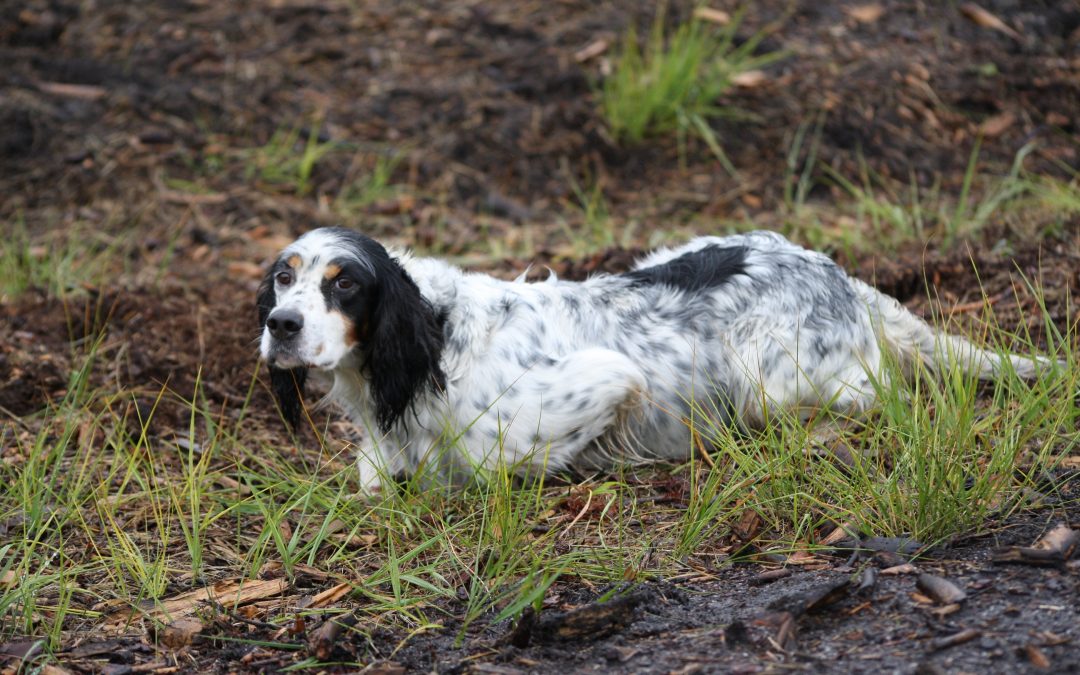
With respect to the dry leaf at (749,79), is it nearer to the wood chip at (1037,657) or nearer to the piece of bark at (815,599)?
the piece of bark at (815,599)

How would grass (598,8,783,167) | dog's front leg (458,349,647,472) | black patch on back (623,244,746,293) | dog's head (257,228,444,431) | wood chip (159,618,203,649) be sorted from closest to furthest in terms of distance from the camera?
wood chip (159,618,203,649), dog's head (257,228,444,431), dog's front leg (458,349,647,472), black patch on back (623,244,746,293), grass (598,8,783,167)

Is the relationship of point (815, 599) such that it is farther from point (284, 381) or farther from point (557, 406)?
point (284, 381)

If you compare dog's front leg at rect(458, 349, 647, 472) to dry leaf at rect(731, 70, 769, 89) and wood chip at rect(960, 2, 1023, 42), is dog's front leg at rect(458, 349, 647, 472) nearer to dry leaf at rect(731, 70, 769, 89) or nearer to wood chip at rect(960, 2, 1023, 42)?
dry leaf at rect(731, 70, 769, 89)

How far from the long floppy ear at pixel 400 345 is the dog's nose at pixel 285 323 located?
313 millimetres

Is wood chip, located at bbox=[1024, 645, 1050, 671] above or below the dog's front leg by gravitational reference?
above

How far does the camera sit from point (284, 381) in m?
4.18

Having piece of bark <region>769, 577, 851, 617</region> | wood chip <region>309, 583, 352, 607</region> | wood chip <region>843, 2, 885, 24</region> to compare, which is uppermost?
wood chip <region>843, 2, 885, 24</region>

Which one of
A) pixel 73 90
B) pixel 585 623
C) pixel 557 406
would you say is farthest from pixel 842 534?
pixel 73 90

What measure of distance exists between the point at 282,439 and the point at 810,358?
196cm

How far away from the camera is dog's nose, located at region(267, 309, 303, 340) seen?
3662 millimetres

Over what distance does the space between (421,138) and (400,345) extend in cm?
381

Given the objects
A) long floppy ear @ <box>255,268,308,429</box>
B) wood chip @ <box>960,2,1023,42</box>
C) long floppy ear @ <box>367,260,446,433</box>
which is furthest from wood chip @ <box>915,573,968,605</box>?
wood chip @ <box>960,2,1023,42</box>

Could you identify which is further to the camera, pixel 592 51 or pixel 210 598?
pixel 592 51

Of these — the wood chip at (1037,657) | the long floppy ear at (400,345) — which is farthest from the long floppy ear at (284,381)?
the wood chip at (1037,657)
